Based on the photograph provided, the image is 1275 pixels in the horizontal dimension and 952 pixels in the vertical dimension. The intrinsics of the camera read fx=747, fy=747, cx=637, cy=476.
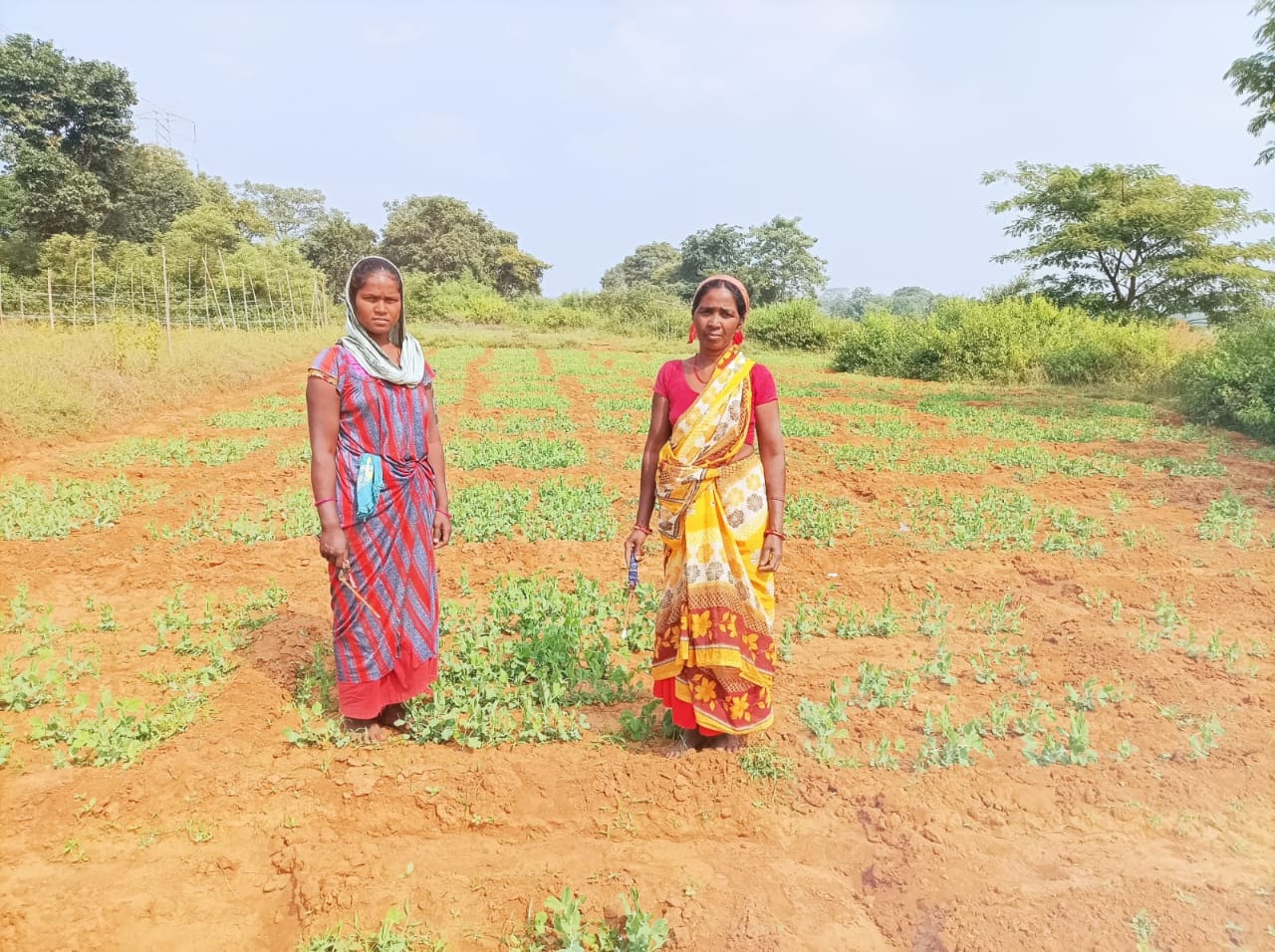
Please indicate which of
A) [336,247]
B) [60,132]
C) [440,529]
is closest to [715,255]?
[336,247]

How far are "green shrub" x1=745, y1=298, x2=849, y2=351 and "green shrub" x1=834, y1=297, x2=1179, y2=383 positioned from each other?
8036mm

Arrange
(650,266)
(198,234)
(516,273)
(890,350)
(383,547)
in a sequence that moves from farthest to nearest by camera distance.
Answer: (650,266)
(516,273)
(198,234)
(890,350)
(383,547)

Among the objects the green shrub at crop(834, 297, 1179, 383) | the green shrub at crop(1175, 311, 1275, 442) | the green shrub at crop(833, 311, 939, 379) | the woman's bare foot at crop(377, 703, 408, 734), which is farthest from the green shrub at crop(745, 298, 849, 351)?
the woman's bare foot at crop(377, 703, 408, 734)

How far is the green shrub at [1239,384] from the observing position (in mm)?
10906

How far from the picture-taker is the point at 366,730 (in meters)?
3.22

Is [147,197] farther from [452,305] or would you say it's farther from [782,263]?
[782,263]

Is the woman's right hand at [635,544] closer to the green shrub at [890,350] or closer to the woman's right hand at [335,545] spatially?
the woman's right hand at [335,545]

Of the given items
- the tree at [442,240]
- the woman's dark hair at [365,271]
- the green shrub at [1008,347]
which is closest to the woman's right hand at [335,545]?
the woman's dark hair at [365,271]

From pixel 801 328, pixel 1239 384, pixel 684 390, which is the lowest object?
pixel 684 390

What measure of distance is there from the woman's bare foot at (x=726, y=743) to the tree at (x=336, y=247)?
44847 millimetres

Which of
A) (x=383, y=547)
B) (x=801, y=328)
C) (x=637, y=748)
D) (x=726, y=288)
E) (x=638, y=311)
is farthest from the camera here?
(x=638, y=311)

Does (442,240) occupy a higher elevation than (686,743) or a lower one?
higher

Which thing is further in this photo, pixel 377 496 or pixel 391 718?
pixel 391 718

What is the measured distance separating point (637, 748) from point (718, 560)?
932 mm
